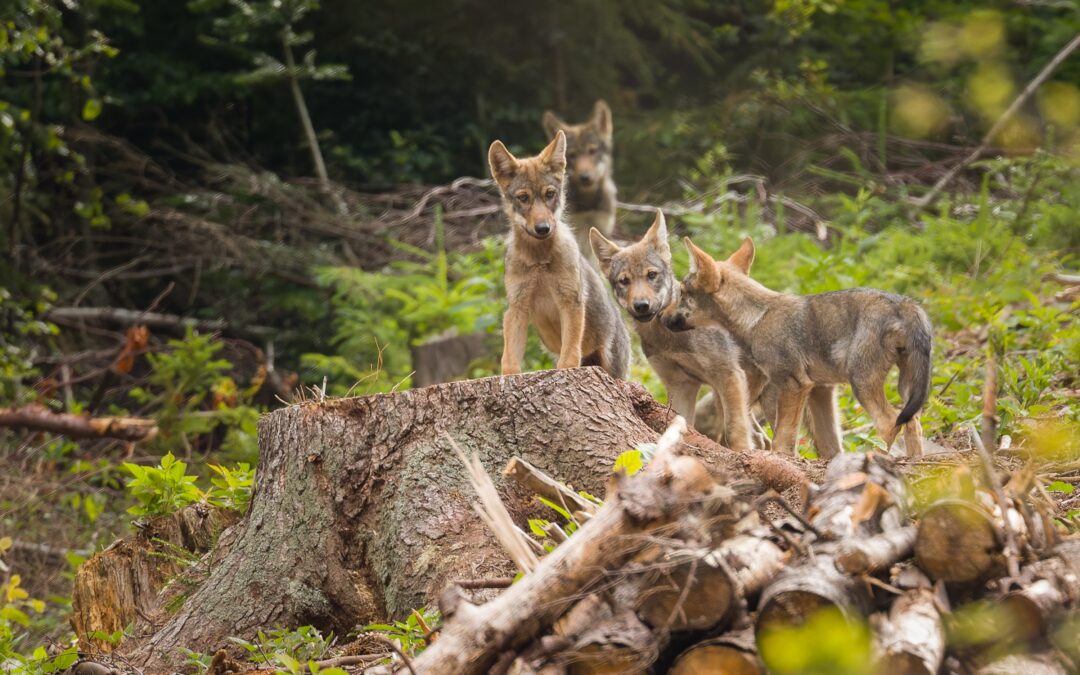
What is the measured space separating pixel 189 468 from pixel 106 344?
419 centimetres

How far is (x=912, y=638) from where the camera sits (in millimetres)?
2975

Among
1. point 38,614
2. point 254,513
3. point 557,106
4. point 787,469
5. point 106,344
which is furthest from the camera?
point 557,106

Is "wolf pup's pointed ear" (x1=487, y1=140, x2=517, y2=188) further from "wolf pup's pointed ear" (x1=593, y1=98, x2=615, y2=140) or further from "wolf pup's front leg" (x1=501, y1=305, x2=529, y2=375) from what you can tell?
"wolf pup's pointed ear" (x1=593, y1=98, x2=615, y2=140)

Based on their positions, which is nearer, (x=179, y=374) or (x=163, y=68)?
(x=179, y=374)

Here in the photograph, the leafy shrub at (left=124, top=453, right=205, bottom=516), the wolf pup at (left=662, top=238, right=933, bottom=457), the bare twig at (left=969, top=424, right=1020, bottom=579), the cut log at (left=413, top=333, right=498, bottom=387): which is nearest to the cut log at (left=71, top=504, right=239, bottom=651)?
the leafy shrub at (left=124, top=453, right=205, bottom=516)

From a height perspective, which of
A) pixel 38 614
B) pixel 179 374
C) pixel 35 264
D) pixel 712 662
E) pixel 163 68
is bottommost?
pixel 38 614

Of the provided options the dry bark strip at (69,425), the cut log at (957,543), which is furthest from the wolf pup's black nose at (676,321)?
the cut log at (957,543)

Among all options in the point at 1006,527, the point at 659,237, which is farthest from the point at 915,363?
the point at 1006,527

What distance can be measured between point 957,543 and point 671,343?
13.4ft

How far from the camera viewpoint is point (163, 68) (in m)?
15.6

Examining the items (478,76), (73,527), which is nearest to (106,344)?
(73,527)

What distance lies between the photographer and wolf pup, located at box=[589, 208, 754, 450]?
276 inches

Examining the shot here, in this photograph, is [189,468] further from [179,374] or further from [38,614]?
[38,614]

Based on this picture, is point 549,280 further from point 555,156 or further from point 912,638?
point 912,638
